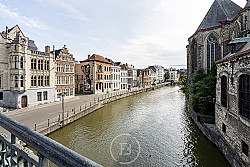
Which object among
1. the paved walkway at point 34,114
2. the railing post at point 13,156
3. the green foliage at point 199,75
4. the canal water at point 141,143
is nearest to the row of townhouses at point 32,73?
the paved walkway at point 34,114

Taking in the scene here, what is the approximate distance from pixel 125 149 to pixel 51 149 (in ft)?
33.4

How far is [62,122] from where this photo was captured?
14117 millimetres

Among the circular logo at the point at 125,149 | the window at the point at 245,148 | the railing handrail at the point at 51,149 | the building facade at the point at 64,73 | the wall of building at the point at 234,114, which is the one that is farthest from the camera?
the building facade at the point at 64,73

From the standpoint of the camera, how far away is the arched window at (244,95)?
7543 millimetres

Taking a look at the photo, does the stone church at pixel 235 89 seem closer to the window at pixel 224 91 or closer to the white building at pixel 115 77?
the window at pixel 224 91

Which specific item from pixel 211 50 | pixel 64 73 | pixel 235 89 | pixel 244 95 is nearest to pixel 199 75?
pixel 211 50

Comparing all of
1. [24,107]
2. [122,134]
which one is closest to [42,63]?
[24,107]

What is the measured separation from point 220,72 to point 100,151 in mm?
11680

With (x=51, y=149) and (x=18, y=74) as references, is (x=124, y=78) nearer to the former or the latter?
(x=18, y=74)

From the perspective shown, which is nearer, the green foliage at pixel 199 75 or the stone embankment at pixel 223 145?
the stone embankment at pixel 223 145

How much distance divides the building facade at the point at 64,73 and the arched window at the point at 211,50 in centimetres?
2622

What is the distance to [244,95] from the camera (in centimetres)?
791

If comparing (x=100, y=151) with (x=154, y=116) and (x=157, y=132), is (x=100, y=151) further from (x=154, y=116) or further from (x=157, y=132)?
(x=154, y=116)

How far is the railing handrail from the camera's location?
1.05m
